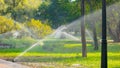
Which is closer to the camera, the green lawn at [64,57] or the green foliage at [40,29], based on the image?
the green lawn at [64,57]

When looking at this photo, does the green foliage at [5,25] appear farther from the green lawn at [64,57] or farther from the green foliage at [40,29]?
the green lawn at [64,57]

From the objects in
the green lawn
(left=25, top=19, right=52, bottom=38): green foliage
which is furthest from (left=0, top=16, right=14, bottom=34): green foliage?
the green lawn

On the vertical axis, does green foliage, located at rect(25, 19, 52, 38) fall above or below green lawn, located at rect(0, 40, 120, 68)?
above

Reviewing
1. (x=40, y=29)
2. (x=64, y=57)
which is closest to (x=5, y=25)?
(x=40, y=29)

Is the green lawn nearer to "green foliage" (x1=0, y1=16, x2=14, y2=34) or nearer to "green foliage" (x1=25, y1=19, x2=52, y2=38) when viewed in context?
"green foliage" (x1=25, y1=19, x2=52, y2=38)

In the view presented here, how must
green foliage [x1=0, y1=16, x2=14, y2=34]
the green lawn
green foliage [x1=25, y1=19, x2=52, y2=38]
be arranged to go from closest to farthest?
the green lawn
green foliage [x1=25, y1=19, x2=52, y2=38]
green foliage [x1=0, y1=16, x2=14, y2=34]

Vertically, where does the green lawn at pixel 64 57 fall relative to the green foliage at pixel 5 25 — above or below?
below

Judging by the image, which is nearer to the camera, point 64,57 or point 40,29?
point 64,57

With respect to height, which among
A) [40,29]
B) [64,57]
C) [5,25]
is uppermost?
[5,25]

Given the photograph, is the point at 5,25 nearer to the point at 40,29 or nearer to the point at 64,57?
the point at 40,29

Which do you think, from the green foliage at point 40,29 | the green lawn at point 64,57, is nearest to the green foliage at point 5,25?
the green foliage at point 40,29

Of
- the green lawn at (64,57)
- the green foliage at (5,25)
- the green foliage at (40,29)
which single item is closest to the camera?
A: the green lawn at (64,57)

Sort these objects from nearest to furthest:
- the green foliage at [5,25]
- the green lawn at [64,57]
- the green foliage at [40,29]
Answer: the green lawn at [64,57] < the green foliage at [40,29] < the green foliage at [5,25]

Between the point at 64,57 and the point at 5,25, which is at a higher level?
the point at 5,25
